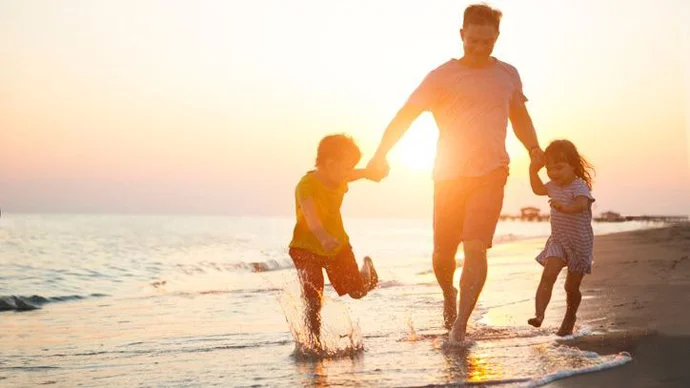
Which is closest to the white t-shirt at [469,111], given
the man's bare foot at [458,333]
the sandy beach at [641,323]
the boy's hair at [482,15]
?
the boy's hair at [482,15]

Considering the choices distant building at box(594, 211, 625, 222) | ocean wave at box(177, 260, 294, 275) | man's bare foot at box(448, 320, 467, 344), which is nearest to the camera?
man's bare foot at box(448, 320, 467, 344)

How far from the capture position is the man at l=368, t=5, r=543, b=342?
6.00 metres

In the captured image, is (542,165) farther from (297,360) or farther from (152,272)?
(152,272)

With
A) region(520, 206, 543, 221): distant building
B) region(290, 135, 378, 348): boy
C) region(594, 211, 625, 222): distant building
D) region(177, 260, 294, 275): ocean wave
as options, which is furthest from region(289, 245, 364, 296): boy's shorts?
region(520, 206, 543, 221): distant building

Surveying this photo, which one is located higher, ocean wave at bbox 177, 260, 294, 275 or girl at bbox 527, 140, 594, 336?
girl at bbox 527, 140, 594, 336

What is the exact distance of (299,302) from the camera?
6.32m

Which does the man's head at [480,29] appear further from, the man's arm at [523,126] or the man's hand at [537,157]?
the man's hand at [537,157]

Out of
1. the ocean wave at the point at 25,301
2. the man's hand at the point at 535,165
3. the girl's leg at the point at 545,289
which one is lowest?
the ocean wave at the point at 25,301

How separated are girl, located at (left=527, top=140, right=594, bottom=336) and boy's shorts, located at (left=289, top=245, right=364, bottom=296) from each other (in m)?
1.38

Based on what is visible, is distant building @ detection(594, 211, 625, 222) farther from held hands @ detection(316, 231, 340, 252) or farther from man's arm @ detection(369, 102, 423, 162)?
held hands @ detection(316, 231, 340, 252)

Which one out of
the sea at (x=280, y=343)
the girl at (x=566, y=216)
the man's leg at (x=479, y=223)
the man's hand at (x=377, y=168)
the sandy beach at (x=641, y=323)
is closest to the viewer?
the sandy beach at (x=641, y=323)

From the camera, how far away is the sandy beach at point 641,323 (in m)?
4.46

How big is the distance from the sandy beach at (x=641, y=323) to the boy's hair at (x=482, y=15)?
233 centimetres

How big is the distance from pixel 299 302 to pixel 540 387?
2.44 meters
